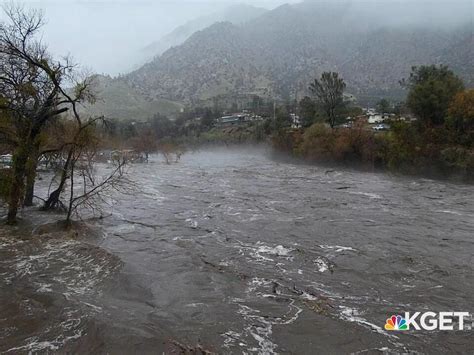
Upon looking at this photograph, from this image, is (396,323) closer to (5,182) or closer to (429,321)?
(429,321)

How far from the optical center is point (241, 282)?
13.2 m

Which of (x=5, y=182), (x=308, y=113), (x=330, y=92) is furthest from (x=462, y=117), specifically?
(x=5, y=182)

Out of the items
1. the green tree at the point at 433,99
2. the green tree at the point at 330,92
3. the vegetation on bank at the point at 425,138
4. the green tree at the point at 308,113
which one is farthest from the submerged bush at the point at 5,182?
the green tree at the point at 308,113

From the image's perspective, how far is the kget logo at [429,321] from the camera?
10.1 m

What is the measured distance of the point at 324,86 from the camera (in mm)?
77062

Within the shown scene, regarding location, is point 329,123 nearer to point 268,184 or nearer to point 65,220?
point 268,184

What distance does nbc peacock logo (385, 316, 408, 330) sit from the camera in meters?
10.1

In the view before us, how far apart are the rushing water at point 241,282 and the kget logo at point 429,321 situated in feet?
1.14

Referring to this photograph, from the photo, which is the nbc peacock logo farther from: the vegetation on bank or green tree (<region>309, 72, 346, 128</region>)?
green tree (<region>309, 72, 346, 128</region>)

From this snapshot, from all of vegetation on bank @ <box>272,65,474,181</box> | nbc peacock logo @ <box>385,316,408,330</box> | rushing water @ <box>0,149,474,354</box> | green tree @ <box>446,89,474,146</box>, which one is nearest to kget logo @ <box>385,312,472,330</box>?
nbc peacock logo @ <box>385,316,408,330</box>

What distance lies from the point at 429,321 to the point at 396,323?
95 centimetres

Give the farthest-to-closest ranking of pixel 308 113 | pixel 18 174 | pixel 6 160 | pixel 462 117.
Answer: pixel 308 113, pixel 462 117, pixel 6 160, pixel 18 174

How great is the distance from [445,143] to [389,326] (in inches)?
1668

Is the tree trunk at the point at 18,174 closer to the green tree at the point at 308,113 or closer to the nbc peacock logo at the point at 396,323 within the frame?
the nbc peacock logo at the point at 396,323
